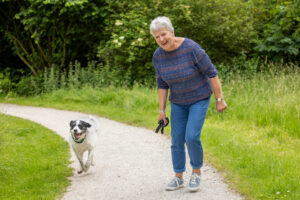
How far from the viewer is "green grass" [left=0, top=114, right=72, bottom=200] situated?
189 inches

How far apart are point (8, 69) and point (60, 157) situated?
13.1 metres

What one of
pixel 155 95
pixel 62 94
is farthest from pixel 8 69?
pixel 155 95

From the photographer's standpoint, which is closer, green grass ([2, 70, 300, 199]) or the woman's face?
the woman's face

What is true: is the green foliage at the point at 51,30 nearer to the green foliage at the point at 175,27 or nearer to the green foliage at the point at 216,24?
the green foliage at the point at 175,27

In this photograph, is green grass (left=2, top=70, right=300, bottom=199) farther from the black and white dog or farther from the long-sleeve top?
the black and white dog

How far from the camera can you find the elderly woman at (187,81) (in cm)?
394

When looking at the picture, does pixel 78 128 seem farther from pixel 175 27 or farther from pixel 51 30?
pixel 51 30

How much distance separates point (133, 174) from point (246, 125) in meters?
3.29

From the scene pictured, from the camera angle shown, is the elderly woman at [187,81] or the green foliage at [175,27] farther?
the green foliage at [175,27]

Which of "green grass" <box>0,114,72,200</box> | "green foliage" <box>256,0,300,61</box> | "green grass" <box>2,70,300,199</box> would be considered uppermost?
"green foliage" <box>256,0,300,61</box>

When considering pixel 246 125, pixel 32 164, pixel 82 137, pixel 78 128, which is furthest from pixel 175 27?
pixel 78 128

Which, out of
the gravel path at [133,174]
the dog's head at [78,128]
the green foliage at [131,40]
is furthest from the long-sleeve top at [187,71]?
the green foliage at [131,40]

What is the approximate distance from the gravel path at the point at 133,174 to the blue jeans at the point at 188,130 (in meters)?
0.39

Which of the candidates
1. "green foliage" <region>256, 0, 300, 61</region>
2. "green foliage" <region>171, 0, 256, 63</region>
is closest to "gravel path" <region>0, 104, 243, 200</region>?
"green foliage" <region>171, 0, 256, 63</region>
